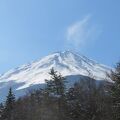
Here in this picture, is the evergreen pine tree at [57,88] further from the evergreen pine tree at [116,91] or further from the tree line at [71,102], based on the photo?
the evergreen pine tree at [116,91]

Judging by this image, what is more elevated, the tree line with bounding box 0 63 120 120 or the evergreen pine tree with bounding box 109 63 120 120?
the tree line with bounding box 0 63 120 120

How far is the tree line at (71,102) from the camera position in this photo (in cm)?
3341

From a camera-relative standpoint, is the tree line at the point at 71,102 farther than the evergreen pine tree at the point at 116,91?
Yes

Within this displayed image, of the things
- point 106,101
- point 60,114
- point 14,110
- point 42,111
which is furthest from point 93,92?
point 14,110

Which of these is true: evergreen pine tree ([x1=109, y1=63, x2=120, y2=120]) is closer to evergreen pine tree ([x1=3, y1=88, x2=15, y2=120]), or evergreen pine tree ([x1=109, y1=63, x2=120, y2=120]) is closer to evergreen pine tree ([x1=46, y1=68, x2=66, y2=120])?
evergreen pine tree ([x1=46, y1=68, x2=66, y2=120])

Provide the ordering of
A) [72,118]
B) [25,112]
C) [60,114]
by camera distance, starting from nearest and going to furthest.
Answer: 1. [72,118]
2. [60,114]
3. [25,112]

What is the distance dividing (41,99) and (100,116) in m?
28.5

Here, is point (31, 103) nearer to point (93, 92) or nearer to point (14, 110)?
point (14, 110)

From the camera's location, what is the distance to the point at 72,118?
133 ft

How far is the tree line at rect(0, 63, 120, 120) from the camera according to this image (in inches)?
1315

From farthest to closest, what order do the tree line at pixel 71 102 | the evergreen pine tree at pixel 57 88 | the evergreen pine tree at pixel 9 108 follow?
the evergreen pine tree at pixel 9 108
the evergreen pine tree at pixel 57 88
the tree line at pixel 71 102

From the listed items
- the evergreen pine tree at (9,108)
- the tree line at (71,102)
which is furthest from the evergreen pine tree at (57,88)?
the evergreen pine tree at (9,108)

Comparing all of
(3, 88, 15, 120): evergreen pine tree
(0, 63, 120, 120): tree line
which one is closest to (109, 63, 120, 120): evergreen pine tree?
(0, 63, 120, 120): tree line

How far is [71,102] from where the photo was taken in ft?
149
